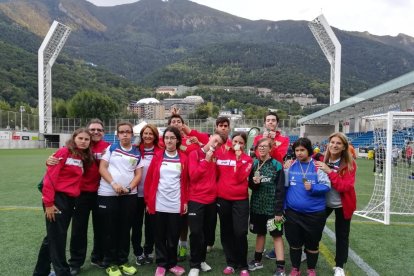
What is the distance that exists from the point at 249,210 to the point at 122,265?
1.59 m

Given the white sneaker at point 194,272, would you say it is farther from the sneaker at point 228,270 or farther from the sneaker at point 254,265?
the sneaker at point 254,265

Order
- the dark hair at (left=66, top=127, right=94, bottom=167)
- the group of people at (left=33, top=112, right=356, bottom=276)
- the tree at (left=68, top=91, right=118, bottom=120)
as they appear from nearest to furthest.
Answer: the dark hair at (left=66, top=127, right=94, bottom=167) < the group of people at (left=33, top=112, right=356, bottom=276) < the tree at (left=68, top=91, right=118, bottom=120)

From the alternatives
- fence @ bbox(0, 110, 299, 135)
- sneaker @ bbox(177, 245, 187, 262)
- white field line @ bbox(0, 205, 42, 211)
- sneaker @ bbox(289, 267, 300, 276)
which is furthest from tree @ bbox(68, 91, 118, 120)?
sneaker @ bbox(289, 267, 300, 276)

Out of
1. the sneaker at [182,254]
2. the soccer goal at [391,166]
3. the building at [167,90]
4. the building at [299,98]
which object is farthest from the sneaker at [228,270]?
the building at [167,90]

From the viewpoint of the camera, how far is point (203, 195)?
14.3 feet

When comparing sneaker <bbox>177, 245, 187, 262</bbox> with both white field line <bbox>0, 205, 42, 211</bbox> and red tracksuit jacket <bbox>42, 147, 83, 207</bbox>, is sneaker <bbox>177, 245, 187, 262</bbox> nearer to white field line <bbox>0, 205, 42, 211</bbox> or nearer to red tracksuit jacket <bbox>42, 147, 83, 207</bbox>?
red tracksuit jacket <bbox>42, 147, 83, 207</bbox>

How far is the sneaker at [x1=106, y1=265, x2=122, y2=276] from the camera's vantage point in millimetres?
4293

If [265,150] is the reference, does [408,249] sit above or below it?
below

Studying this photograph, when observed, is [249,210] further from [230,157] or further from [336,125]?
[336,125]

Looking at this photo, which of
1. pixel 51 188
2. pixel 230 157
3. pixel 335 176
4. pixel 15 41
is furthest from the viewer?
pixel 15 41

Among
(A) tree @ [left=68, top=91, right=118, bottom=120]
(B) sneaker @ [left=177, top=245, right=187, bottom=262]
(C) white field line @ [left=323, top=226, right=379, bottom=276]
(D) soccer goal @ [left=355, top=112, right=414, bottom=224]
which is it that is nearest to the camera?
(C) white field line @ [left=323, top=226, right=379, bottom=276]

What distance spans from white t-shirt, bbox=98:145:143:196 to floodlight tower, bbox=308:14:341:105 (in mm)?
38932

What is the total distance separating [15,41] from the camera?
110 meters

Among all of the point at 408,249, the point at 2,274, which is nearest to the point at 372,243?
the point at 408,249
